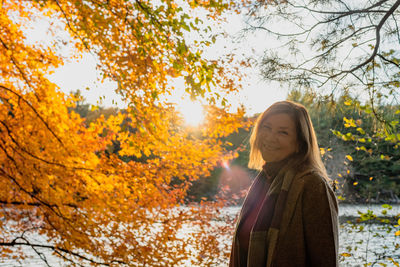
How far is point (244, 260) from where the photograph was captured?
1.53 m

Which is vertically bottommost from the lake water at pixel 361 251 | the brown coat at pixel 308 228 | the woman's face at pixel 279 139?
the lake water at pixel 361 251

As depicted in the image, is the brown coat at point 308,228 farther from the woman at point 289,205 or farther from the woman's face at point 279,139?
the woman's face at point 279,139

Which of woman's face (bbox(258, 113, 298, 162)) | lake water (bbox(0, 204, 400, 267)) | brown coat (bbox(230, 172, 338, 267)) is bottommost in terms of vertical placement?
lake water (bbox(0, 204, 400, 267))

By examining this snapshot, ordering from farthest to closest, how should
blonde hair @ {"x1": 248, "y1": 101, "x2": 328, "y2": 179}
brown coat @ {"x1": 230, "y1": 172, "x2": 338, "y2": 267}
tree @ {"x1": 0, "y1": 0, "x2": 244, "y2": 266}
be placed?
tree @ {"x1": 0, "y1": 0, "x2": 244, "y2": 266}
blonde hair @ {"x1": 248, "y1": 101, "x2": 328, "y2": 179}
brown coat @ {"x1": 230, "y1": 172, "x2": 338, "y2": 267}

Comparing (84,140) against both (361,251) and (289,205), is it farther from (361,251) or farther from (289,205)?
(361,251)

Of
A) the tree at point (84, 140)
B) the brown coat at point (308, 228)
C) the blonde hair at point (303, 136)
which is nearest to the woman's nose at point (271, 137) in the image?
the blonde hair at point (303, 136)

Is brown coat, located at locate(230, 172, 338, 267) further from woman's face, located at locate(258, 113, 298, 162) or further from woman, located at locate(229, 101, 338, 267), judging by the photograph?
woman's face, located at locate(258, 113, 298, 162)

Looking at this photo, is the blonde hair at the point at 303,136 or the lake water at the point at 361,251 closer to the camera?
the blonde hair at the point at 303,136

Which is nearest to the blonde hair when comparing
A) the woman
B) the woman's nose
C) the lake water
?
the woman

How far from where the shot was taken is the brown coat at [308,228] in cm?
118

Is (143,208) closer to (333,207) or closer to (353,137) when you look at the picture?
(353,137)

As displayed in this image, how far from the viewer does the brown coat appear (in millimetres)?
1178

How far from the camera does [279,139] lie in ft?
4.79

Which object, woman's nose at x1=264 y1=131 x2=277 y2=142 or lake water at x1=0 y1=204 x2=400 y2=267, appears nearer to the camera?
woman's nose at x1=264 y1=131 x2=277 y2=142
